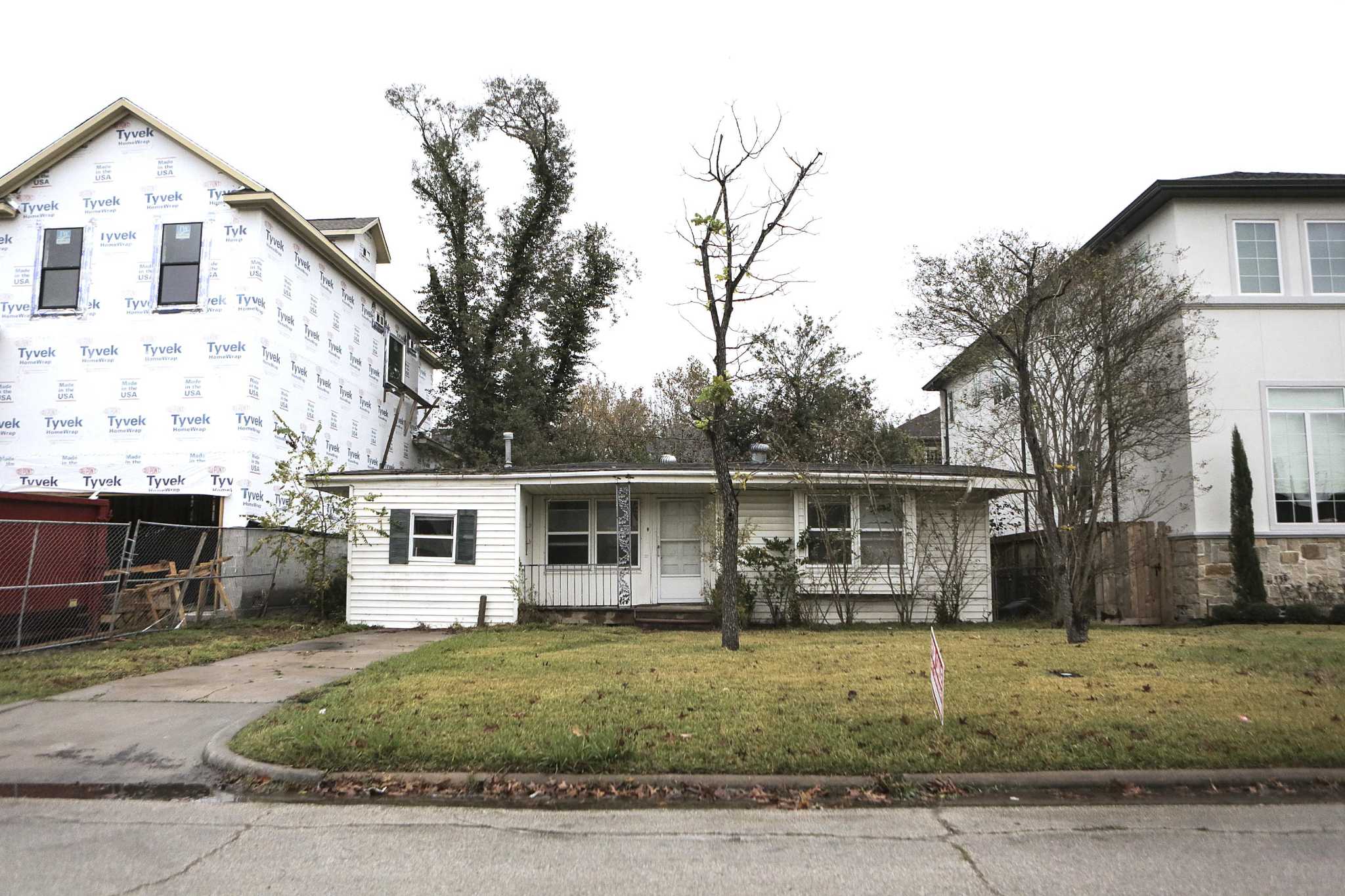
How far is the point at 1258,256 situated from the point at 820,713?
15.9 m

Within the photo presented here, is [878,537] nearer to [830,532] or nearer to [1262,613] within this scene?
[830,532]

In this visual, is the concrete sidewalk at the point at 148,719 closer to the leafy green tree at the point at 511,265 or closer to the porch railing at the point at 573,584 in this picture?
the porch railing at the point at 573,584

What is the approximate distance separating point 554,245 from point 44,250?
1643 cm

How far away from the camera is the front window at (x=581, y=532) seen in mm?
17859

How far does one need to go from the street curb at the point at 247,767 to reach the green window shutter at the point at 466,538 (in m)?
9.52

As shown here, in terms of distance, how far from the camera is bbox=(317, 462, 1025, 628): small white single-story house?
53.7ft

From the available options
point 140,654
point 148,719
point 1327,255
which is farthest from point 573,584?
point 1327,255

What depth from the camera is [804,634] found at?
559 inches

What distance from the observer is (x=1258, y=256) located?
57.1 ft

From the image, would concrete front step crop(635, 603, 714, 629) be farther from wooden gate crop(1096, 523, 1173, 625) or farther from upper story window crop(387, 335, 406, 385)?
upper story window crop(387, 335, 406, 385)

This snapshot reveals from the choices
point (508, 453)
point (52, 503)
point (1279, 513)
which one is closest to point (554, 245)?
point (508, 453)

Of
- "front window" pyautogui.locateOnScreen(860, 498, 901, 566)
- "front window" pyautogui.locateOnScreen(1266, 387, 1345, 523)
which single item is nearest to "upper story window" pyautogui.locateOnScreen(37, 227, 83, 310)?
"front window" pyautogui.locateOnScreen(860, 498, 901, 566)

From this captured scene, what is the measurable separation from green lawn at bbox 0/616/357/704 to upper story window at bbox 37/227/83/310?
27.1ft

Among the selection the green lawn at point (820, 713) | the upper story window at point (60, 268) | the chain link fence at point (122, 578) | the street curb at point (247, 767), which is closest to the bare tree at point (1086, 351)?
the green lawn at point (820, 713)
